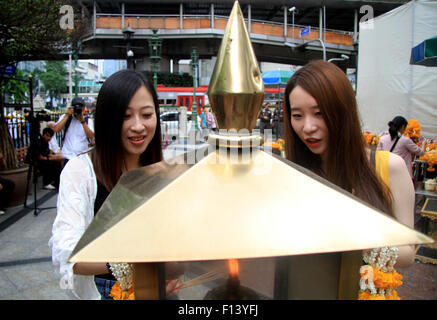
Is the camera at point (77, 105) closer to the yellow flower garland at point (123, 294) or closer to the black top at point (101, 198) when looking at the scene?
the black top at point (101, 198)

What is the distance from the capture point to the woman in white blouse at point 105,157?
1.14 m

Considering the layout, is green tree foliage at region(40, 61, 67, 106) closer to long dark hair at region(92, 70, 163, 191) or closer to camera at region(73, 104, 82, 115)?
camera at region(73, 104, 82, 115)

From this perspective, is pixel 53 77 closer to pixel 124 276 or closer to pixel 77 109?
pixel 77 109

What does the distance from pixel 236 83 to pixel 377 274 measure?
0.65 metres

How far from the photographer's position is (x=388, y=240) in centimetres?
50

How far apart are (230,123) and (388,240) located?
0.32 m

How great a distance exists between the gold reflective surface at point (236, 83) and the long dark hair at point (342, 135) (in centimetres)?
67

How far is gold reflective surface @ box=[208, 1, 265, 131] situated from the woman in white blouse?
76cm

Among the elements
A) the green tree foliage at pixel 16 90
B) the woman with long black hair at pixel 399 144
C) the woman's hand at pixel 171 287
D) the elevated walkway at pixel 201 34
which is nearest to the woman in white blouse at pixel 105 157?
the woman's hand at pixel 171 287

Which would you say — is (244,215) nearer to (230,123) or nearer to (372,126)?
(230,123)

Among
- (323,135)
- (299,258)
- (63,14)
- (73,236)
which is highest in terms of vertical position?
(63,14)

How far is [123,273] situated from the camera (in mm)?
681

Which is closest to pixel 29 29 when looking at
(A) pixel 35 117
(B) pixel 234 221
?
(A) pixel 35 117
